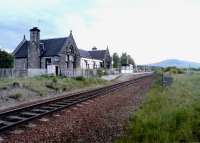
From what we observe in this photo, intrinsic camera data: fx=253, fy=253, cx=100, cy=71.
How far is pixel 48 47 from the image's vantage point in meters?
48.8

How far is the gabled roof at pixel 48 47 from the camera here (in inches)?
1853

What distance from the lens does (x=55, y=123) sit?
8.80 meters

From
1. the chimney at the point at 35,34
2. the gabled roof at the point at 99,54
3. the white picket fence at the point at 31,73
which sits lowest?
the white picket fence at the point at 31,73

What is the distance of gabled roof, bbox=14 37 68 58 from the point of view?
4706cm

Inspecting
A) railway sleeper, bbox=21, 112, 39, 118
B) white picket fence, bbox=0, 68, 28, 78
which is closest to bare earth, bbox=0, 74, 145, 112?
railway sleeper, bbox=21, 112, 39, 118

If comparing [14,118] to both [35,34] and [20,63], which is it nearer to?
[35,34]

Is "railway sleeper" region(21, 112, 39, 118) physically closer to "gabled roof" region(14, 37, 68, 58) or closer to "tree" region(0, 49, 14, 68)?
"gabled roof" region(14, 37, 68, 58)

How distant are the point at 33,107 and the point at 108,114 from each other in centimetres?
376

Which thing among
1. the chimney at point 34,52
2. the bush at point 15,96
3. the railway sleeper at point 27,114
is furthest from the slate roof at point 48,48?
the railway sleeper at point 27,114

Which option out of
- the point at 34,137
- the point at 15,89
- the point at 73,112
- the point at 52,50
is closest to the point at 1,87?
the point at 15,89

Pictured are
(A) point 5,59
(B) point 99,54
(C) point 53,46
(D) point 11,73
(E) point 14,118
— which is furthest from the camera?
(B) point 99,54

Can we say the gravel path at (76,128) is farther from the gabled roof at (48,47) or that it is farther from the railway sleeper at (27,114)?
the gabled roof at (48,47)

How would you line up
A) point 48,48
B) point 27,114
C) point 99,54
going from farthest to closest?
point 99,54 < point 48,48 < point 27,114

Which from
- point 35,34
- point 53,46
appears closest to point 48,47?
point 53,46
